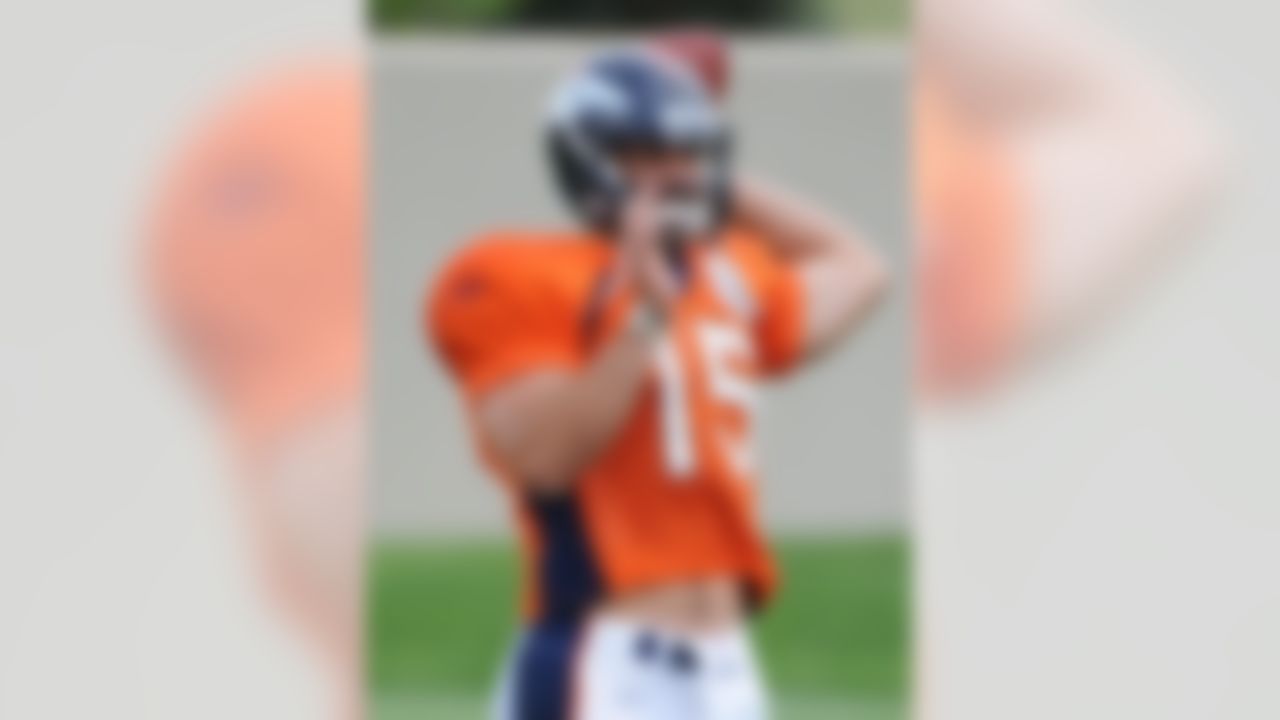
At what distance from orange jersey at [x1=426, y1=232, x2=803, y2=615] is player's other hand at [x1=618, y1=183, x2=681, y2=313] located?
0.01 meters

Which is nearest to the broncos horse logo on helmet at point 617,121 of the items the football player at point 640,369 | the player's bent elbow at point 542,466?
the football player at point 640,369

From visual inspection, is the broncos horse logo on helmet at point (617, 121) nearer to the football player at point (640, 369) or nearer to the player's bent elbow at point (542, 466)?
the football player at point (640, 369)

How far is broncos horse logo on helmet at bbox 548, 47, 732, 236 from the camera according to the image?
216 cm

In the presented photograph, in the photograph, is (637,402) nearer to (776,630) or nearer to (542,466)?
(542,466)

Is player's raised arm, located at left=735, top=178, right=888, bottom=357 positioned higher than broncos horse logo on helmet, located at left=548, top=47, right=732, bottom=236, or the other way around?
broncos horse logo on helmet, located at left=548, top=47, right=732, bottom=236

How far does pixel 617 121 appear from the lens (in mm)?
2156

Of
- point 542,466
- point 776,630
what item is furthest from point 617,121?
point 776,630

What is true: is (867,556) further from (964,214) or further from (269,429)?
(269,429)

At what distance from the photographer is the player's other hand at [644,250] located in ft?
7.09

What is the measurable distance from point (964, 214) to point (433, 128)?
35 cm

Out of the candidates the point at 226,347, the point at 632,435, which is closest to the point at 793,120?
the point at 632,435

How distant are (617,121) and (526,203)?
79mm

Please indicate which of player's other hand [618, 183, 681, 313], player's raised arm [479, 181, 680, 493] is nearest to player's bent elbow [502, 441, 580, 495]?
player's raised arm [479, 181, 680, 493]

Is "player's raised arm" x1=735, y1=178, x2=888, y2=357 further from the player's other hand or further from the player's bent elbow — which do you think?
the player's bent elbow
